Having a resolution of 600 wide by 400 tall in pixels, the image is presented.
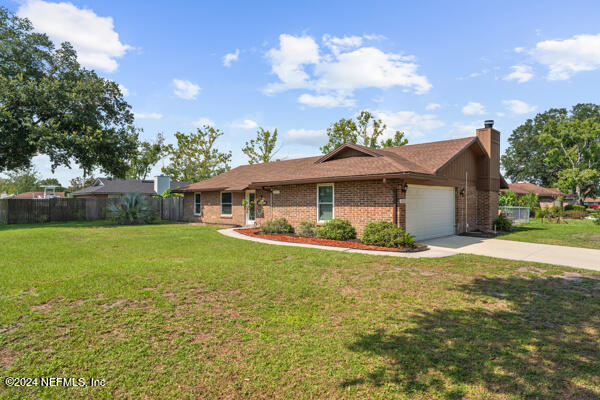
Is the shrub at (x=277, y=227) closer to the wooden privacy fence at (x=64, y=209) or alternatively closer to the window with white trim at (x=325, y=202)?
the window with white trim at (x=325, y=202)

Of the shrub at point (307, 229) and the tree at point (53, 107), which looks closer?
the shrub at point (307, 229)

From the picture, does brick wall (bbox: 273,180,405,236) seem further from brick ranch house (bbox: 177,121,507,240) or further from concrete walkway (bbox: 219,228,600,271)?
concrete walkway (bbox: 219,228,600,271)

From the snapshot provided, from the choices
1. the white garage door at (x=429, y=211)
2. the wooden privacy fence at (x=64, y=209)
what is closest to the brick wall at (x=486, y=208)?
the white garage door at (x=429, y=211)

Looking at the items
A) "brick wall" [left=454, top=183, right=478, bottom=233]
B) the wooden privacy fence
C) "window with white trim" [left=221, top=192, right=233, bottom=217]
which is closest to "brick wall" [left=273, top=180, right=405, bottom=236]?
"brick wall" [left=454, top=183, right=478, bottom=233]

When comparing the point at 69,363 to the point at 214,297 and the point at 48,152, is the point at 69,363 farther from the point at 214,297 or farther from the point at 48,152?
the point at 48,152

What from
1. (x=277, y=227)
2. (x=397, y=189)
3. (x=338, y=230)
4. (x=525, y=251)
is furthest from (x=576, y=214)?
(x=277, y=227)

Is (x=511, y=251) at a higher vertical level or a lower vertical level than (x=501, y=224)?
lower

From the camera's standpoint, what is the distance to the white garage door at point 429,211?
12.5 m

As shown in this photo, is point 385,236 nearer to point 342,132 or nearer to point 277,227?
point 277,227

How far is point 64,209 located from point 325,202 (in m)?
21.2

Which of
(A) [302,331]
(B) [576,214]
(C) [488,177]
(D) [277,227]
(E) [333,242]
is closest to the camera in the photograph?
(A) [302,331]

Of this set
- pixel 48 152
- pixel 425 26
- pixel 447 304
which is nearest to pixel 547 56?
pixel 425 26

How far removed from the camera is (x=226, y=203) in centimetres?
2077

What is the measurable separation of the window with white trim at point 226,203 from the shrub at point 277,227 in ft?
20.6
